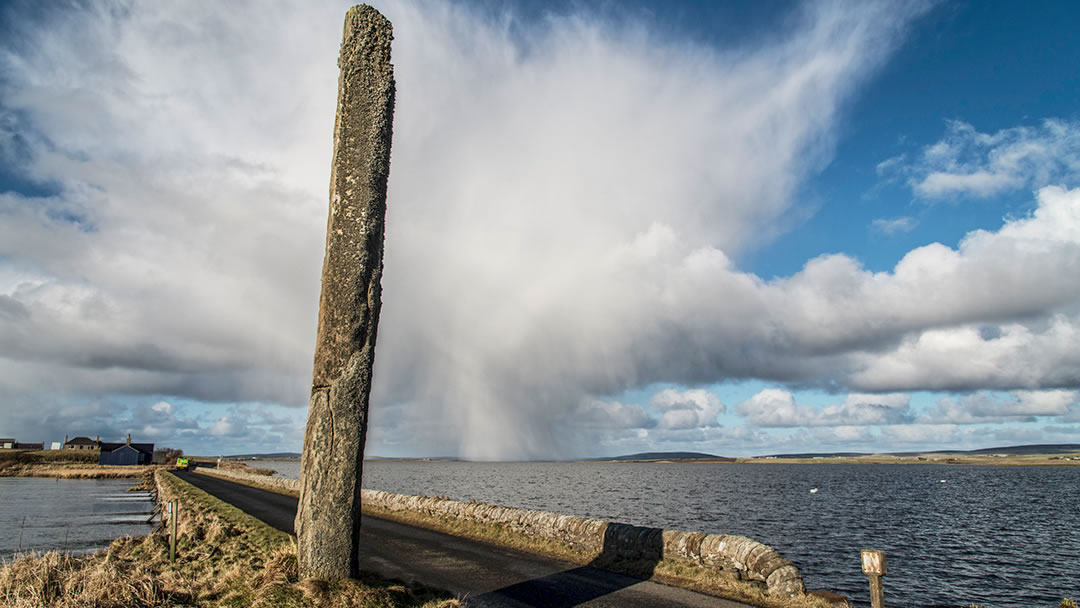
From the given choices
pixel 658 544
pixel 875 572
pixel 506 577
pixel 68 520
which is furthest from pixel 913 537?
pixel 68 520

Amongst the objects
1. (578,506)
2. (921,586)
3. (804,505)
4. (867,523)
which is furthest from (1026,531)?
(578,506)

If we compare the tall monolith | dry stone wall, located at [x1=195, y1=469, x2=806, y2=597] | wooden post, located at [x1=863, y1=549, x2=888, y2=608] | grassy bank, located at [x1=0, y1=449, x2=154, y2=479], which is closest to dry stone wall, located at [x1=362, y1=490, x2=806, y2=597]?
dry stone wall, located at [x1=195, y1=469, x2=806, y2=597]

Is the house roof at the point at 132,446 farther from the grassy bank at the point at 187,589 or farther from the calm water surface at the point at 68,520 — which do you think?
the grassy bank at the point at 187,589

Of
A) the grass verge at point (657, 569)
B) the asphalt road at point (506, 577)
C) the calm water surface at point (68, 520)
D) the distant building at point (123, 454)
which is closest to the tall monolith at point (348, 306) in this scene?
the asphalt road at point (506, 577)

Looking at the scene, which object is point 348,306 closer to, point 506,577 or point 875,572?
point 506,577

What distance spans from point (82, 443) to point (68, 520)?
451 feet

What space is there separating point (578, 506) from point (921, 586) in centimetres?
2853

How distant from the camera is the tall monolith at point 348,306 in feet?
26.9

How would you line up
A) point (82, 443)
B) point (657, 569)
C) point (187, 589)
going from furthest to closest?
point (82, 443)
point (657, 569)
point (187, 589)

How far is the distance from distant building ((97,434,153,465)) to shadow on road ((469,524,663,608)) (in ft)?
434

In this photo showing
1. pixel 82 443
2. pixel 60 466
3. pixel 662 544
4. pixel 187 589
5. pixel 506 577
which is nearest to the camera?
pixel 187 589

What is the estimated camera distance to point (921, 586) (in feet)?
71.8

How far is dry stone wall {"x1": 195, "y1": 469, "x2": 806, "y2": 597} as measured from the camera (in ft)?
36.9

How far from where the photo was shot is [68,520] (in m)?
31.4
